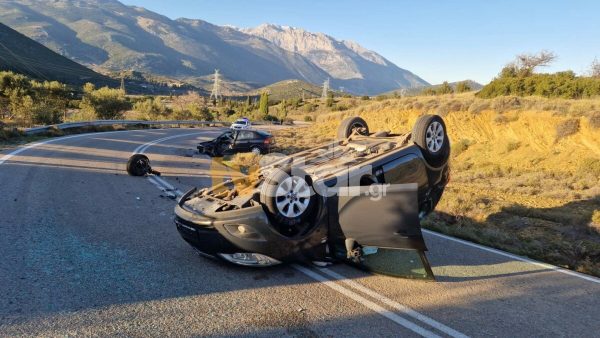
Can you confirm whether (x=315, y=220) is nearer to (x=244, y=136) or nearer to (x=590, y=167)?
(x=244, y=136)

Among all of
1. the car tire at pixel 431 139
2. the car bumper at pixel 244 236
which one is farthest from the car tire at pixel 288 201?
the car tire at pixel 431 139

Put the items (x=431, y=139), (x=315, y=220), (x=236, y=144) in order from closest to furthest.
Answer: (x=315, y=220) < (x=431, y=139) < (x=236, y=144)

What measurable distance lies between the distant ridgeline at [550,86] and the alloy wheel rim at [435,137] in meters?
23.9

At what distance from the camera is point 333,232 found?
4586mm

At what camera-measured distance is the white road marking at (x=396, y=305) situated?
3527mm

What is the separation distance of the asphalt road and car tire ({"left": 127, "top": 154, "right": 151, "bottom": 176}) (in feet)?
12.9

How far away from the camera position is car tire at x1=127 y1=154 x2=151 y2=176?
33.8ft

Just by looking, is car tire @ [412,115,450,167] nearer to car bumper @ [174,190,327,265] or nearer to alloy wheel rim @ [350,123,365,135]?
alloy wheel rim @ [350,123,365,135]

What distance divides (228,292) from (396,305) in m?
1.75

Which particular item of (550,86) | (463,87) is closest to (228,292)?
(550,86)

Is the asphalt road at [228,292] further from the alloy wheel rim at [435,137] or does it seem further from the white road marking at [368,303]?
the alloy wheel rim at [435,137]

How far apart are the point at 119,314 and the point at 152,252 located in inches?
62.5

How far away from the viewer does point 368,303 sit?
13.0ft

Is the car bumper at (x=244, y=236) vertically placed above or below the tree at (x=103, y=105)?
below
